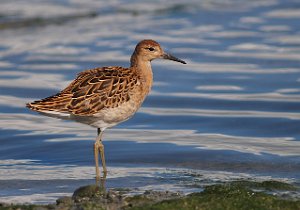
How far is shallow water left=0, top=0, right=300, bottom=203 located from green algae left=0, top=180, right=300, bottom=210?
0.63 meters

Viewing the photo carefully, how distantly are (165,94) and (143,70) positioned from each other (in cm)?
401

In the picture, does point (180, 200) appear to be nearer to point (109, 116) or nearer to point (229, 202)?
point (229, 202)

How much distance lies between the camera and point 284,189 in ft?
32.9

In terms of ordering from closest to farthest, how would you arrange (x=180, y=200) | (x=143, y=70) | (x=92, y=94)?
(x=180, y=200) < (x=92, y=94) < (x=143, y=70)

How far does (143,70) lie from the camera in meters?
11.8

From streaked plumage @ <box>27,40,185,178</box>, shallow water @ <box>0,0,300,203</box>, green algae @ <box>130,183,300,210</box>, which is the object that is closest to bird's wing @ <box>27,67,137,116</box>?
streaked plumage @ <box>27,40,185,178</box>

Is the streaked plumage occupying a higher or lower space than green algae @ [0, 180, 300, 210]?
higher

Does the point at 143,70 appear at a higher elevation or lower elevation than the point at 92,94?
higher

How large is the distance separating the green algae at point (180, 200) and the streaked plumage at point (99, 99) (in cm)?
139

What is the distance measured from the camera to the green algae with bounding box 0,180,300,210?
29.1ft

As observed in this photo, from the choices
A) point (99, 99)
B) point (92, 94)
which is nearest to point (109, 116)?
point (99, 99)

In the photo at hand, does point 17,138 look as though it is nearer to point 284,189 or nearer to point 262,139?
point 262,139

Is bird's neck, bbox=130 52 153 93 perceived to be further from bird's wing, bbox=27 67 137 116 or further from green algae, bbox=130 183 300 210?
green algae, bbox=130 183 300 210

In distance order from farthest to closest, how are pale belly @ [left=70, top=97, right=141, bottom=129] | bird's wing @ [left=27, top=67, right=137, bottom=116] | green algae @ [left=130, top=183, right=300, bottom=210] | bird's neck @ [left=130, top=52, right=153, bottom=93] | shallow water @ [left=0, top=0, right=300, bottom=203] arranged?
bird's neck @ [left=130, top=52, right=153, bottom=93] → shallow water @ [left=0, top=0, right=300, bottom=203] → pale belly @ [left=70, top=97, right=141, bottom=129] → bird's wing @ [left=27, top=67, right=137, bottom=116] → green algae @ [left=130, top=183, right=300, bottom=210]
